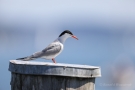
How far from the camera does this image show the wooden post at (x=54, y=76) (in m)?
3.48

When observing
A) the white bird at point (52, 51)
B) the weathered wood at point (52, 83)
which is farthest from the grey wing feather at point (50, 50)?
the weathered wood at point (52, 83)

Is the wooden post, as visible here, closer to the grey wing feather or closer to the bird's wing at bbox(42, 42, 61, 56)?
the grey wing feather

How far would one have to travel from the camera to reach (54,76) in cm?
349

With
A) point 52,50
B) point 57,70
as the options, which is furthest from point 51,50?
point 57,70

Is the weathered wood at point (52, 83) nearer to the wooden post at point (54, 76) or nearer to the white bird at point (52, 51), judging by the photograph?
the wooden post at point (54, 76)

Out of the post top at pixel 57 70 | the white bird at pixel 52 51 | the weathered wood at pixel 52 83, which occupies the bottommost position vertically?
the weathered wood at pixel 52 83

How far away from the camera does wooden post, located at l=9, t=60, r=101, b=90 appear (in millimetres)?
3477

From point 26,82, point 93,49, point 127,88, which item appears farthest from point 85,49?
point 26,82

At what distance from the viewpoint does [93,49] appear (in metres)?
34.6

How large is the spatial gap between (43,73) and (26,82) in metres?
0.16

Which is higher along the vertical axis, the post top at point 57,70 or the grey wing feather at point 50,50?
the grey wing feather at point 50,50

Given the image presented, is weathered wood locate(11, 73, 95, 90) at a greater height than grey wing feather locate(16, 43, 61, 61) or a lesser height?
lesser

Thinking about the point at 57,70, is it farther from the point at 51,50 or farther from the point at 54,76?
the point at 51,50

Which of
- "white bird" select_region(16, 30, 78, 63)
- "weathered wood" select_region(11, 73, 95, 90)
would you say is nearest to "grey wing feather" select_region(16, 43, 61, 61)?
"white bird" select_region(16, 30, 78, 63)
